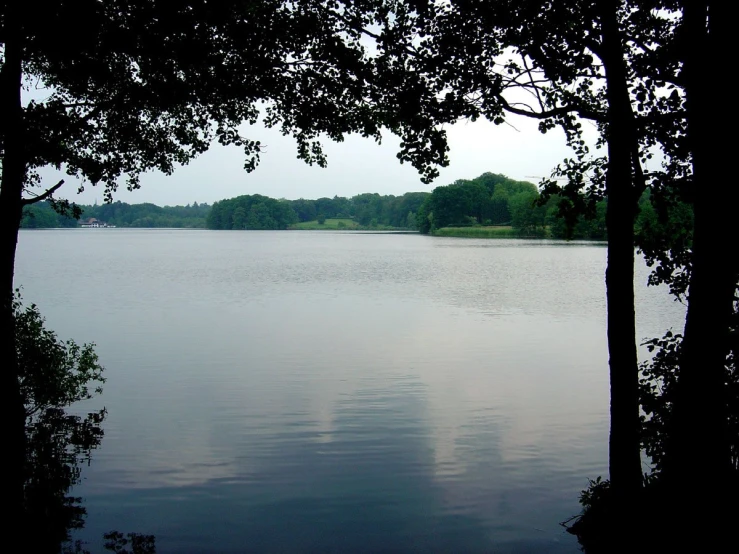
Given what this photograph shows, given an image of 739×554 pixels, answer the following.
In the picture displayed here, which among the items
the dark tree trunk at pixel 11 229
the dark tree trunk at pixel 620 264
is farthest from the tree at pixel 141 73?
the dark tree trunk at pixel 620 264

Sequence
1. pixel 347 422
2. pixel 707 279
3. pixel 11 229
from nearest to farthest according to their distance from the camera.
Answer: pixel 707 279
pixel 11 229
pixel 347 422

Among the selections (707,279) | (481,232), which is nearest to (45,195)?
(707,279)

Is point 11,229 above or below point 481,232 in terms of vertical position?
below

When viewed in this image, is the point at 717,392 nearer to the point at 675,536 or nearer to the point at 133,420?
the point at 675,536

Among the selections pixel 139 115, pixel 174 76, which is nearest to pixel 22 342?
pixel 139 115

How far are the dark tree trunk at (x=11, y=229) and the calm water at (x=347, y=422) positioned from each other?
123 centimetres

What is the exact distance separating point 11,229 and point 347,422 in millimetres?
7391

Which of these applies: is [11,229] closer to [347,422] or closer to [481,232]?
[347,422]

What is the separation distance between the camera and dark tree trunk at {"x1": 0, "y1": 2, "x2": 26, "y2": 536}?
28.2 feet

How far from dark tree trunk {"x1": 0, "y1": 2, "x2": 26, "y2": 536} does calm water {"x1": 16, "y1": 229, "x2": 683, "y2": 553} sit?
4.04 feet

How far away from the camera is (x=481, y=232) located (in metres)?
158

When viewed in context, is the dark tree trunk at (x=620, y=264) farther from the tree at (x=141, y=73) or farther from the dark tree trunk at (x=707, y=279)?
the tree at (x=141, y=73)

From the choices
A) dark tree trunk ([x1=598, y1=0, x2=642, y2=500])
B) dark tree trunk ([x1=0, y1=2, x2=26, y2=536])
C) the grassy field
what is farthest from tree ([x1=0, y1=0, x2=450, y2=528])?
the grassy field

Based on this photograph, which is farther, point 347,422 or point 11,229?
point 347,422
